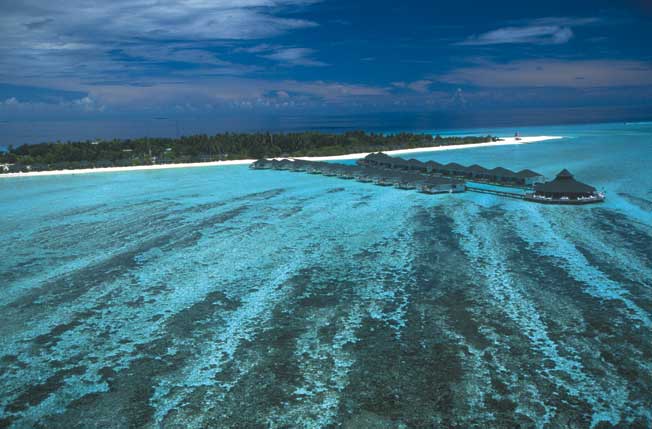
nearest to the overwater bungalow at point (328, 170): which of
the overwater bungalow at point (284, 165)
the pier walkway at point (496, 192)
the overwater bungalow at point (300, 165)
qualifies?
the overwater bungalow at point (300, 165)

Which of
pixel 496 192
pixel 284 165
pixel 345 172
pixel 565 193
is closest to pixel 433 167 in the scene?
pixel 345 172

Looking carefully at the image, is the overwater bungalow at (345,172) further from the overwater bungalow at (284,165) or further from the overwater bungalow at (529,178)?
the overwater bungalow at (529,178)

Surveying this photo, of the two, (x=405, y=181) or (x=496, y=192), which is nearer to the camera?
(x=496, y=192)

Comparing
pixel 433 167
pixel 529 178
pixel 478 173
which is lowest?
pixel 529 178

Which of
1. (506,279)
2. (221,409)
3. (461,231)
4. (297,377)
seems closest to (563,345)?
(506,279)

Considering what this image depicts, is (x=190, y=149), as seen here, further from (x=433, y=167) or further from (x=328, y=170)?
(x=433, y=167)

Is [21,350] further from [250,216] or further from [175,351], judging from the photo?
[250,216]
